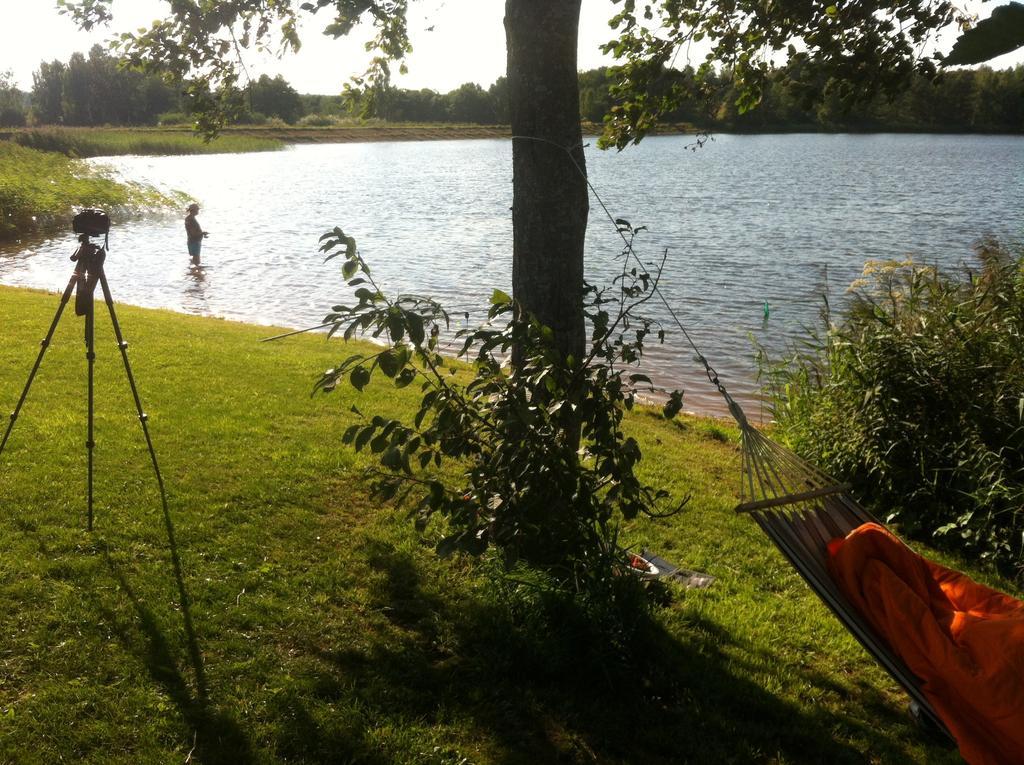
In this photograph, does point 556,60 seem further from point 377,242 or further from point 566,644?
point 377,242

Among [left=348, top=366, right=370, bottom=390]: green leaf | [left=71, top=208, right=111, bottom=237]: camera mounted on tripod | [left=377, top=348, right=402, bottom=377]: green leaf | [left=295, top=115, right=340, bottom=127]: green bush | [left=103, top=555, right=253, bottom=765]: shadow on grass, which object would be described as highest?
[left=295, top=115, right=340, bottom=127]: green bush

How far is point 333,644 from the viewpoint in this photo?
3492 mm

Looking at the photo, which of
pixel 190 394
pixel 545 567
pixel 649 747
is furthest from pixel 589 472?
pixel 190 394

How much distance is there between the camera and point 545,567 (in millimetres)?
3627

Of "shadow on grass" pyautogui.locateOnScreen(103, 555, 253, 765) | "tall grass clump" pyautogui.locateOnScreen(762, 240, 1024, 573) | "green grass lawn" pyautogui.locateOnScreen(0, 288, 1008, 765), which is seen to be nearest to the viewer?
"shadow on grass" pyautogui.locateOnScreen(103, 555, 253, 765)

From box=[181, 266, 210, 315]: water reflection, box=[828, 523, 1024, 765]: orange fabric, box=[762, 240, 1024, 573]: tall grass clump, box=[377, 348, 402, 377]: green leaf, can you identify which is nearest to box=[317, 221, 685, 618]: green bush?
box=[377, 348, 402, 377]: green leaf

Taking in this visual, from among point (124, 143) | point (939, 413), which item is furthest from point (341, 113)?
point (939, 413)

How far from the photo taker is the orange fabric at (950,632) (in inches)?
113

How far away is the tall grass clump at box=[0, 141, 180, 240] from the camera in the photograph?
21938 millimetres

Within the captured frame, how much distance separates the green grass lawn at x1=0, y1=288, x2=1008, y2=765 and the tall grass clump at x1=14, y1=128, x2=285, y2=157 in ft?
101

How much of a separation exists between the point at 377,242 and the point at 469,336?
21.7 metres

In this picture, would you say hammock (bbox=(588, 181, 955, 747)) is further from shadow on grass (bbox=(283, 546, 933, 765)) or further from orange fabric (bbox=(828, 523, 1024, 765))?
shadow on grass (bbox=(283, 546, 933, 765))

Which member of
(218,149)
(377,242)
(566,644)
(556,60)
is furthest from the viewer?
(218,149)

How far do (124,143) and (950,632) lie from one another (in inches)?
1983
